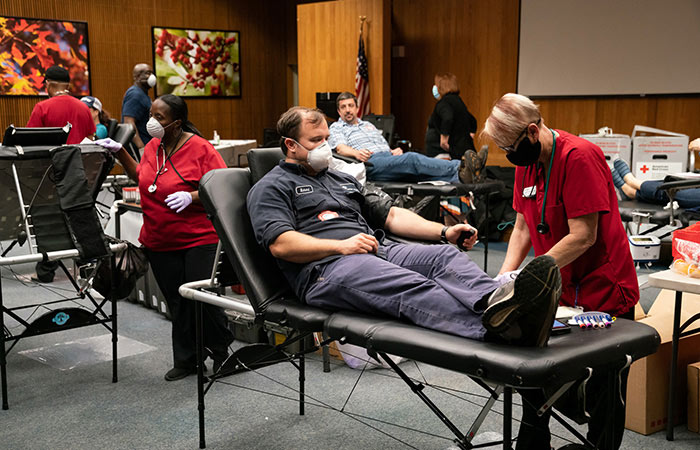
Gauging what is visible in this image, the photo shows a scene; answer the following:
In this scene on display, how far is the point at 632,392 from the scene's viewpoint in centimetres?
262

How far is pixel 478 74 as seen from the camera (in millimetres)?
8688

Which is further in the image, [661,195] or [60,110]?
[60,110]

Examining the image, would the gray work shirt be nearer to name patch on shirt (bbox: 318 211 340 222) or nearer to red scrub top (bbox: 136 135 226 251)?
name patch on shirt (bbox: 318 211 340 222)

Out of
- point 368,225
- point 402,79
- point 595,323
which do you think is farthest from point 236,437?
point 402,79

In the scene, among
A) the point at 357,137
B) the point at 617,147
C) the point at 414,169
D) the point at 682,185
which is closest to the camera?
the point at 682,185

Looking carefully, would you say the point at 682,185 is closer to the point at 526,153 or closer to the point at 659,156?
the point at 526,153

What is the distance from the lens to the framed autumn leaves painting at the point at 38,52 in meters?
9.05

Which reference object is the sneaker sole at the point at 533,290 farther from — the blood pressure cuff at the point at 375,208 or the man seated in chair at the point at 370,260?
the blood pressure cuff at the point at 375,208

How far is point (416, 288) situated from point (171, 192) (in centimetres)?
157

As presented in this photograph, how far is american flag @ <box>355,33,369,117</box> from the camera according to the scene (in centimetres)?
843

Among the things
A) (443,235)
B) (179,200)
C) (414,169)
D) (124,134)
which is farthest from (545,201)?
(124,134)

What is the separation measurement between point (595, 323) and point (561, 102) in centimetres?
659

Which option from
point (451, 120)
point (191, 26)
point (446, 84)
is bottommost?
point (451, 120)

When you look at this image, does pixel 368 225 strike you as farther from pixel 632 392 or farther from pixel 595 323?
pixel 632 392
